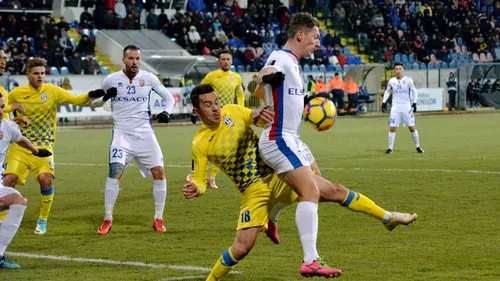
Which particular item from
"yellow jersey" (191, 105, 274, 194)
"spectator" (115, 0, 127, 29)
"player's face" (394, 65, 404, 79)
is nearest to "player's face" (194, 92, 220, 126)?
"yellow jersey" (191, 105, 274, 194)

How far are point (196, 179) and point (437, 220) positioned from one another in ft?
15.1

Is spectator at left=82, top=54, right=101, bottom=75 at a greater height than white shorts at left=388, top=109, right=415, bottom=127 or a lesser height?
greater

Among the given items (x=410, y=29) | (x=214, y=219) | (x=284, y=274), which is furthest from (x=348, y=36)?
(x=284, y=274)

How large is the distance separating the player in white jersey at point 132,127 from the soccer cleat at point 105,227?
1.07ft

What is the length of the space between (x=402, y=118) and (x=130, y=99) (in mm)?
A: 13505

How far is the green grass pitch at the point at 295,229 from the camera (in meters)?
8.24

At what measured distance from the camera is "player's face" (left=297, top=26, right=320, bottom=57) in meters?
7.82

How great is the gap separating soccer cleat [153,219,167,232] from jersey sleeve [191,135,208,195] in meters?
3.56

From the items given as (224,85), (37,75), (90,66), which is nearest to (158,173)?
(37,75)

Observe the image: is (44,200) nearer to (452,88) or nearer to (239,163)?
(239,163)

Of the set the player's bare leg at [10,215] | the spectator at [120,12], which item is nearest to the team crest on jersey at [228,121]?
the player's bare leg at [10,215]

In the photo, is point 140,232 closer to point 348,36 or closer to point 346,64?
point 346,64

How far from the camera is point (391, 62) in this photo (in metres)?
47.8

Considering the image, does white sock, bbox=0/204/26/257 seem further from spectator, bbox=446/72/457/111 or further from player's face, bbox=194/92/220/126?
spectator, bbox=446/72/457/111
